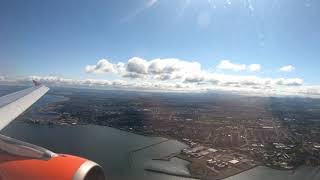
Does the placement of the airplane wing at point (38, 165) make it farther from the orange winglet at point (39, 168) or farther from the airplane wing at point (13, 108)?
the airplane wing at point (13, 108)

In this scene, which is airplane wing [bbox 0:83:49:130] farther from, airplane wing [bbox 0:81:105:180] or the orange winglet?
the orange winglet

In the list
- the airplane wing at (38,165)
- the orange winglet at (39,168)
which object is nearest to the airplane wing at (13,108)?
the airplane wing at (38,165)

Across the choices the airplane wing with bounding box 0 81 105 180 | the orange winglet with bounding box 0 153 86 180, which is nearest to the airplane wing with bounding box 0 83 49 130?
the airplane wing with bounding box 0 81 105 180

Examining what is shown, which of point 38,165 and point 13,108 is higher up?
point 13,108

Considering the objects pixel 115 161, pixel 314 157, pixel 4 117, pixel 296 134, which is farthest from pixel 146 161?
pixel 296 134

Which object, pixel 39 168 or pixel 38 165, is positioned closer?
pixel 39 168

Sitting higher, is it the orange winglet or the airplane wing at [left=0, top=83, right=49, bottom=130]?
the airplane wing at [left=0, top=83, right=49, bottom=130]

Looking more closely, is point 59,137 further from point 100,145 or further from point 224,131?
point 224,131

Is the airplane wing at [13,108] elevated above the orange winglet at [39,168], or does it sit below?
above

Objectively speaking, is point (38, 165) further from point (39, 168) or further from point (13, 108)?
point (13, 108)

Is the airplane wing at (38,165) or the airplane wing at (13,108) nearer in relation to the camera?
the airplane wing at (38,165)

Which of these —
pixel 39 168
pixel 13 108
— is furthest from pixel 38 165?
pixel 13 108

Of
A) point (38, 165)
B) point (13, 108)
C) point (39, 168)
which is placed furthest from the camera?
point (13, 108)
